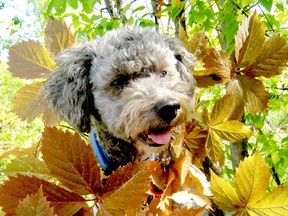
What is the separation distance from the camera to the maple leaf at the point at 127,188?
1.49 feet

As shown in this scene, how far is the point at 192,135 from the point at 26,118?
553 mm

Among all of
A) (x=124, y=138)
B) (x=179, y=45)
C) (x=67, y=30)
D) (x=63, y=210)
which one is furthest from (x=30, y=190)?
(x=179, y=45)

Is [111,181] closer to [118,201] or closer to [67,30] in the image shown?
[118,201]

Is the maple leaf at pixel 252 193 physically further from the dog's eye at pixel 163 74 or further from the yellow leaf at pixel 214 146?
the dog's eye at pixel 163 74

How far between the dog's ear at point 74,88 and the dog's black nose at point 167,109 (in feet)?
1.77

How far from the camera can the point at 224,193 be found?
0.75m

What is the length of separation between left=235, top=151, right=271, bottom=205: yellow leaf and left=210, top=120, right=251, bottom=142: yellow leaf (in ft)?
1.44

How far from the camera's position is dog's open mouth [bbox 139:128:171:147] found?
202 centimetres

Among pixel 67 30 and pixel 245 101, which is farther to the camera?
pixel 67 30

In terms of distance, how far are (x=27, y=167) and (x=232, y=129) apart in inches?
26.2

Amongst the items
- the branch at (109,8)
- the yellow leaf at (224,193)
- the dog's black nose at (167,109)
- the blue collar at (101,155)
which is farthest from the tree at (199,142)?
the branch at (109,8)

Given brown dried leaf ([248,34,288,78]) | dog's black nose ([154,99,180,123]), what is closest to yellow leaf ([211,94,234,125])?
brown dried leaf ([248,34,288,78])

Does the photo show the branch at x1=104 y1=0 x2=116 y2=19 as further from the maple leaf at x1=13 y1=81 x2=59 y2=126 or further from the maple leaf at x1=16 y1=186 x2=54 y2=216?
the maple leaf at x1=16 y1=186 x2=54 y2=216

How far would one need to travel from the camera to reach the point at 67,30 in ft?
4.23
